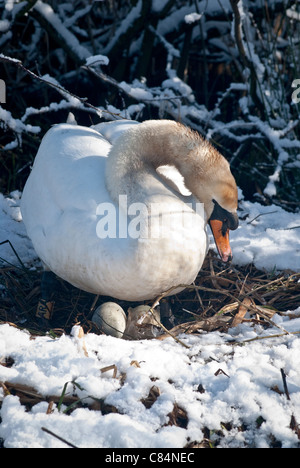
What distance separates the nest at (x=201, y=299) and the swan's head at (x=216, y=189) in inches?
10.2

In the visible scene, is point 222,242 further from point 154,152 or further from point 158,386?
point 158,386

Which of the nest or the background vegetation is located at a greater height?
the background vegetation

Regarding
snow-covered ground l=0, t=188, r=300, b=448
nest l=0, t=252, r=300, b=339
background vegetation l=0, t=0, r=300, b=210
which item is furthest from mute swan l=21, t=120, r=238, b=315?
background vegetation l=0, t=0, r=300, b=210

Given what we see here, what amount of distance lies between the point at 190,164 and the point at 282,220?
133cm

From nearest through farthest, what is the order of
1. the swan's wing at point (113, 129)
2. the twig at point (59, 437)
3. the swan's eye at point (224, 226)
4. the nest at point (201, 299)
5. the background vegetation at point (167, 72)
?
the twig at point (59, 437) < the nest at point (201, 299) < the swan's eye at point (224, 226) < the swan's wing at point (113, 129) < the background vegetation at point (167, 72)

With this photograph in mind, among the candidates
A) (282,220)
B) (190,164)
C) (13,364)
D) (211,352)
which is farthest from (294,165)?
(13,364)

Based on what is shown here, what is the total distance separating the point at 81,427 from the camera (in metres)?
2.23

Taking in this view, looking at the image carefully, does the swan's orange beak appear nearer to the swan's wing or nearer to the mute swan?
the mute swan

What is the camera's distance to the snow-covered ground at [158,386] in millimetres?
2219

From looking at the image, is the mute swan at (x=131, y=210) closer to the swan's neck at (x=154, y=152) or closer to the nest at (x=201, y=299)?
the swan's neck at (x=154, y=152)

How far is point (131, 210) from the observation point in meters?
3.10

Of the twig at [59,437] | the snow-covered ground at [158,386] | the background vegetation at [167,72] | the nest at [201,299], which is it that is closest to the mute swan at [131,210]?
the nest at [201,299]

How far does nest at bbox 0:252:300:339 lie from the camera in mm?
3260
